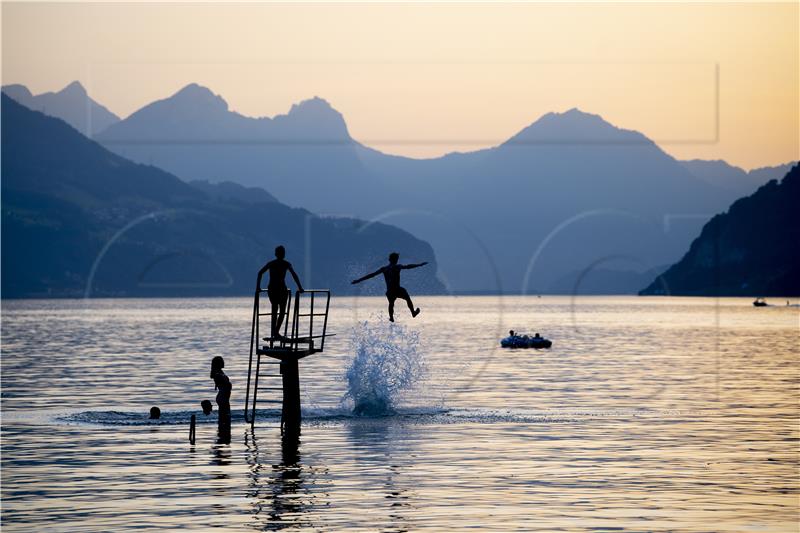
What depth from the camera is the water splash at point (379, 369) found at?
5791 cm

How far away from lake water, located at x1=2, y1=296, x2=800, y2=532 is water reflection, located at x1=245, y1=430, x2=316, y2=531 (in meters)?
0.09

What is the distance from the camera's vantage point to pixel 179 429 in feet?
167

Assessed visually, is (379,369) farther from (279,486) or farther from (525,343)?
Result: (525,343)

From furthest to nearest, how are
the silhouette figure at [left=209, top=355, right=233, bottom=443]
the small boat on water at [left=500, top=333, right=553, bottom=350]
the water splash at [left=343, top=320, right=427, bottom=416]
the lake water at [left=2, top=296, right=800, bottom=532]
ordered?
the small boat on water at [left=500, top=333, right=553, bottom=350], the water splash at [left=343, top=320, right=427, bottom=416], the silhouette figure at [left=209, top=355, right=233, bottom=443], the lake water at [left=2, top=296, right=800, bottom=532]

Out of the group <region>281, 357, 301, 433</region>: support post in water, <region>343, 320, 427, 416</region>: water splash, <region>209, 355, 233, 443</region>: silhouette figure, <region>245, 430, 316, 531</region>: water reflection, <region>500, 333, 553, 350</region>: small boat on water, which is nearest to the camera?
<region>245, 430, 316, 531</region>: water reflection

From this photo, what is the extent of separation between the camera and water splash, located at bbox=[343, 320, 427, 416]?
57.9m

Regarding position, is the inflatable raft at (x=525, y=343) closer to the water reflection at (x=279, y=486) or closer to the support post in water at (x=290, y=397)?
the support post in water at (x=290, y=397)

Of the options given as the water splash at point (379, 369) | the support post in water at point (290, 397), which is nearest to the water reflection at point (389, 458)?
the support post in water at point (290, 397)

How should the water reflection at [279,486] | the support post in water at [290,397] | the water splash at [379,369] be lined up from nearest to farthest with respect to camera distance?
1. the water reflection at [279,486]
2. the support post in water at [290,397]
3. the water splash at [379,369]

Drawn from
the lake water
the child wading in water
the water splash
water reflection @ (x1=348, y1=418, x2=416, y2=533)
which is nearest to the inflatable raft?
the lake water

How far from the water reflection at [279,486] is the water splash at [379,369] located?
36.7 feet

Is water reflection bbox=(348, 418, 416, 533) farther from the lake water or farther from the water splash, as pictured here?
the water splash

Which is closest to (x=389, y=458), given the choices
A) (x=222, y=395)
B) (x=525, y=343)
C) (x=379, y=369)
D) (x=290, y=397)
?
(x=222, y=395)

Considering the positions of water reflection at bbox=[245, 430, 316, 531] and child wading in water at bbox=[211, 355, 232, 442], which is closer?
water reflection at bbox=[245, 430, 316, 531]
